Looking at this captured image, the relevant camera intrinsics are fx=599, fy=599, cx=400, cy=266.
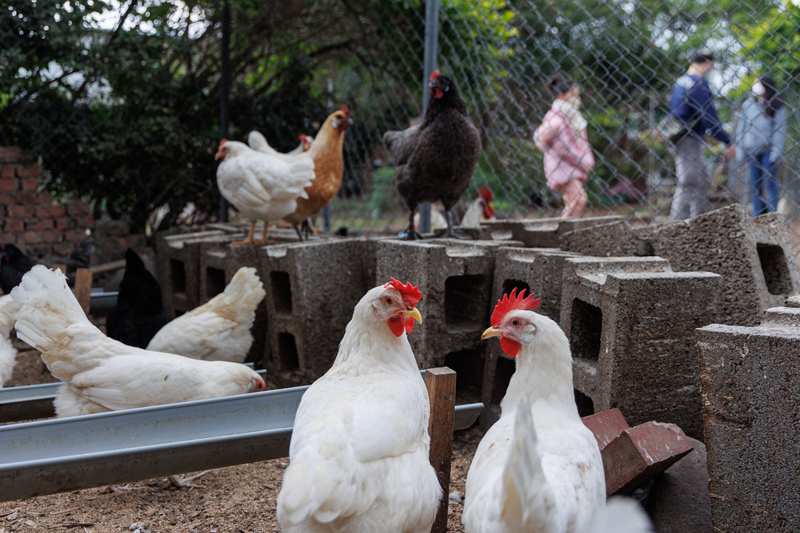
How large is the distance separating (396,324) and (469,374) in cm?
134

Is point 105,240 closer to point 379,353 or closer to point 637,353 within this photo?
point 379,353

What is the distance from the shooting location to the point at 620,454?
1904 mm

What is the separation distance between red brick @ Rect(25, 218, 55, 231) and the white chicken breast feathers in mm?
2503

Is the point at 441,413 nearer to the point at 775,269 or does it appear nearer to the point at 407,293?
the point at 407,293

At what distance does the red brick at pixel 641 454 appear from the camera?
1.82m

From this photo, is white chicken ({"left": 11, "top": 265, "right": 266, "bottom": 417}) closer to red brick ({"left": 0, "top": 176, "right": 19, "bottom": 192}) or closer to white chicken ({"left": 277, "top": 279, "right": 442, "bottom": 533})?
white chicken ({"left": 277, "top": 279, "right": 442, "bottom": 533})

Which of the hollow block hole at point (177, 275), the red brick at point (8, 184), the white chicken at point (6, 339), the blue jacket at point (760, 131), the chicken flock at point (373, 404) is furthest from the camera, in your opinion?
the red brick at point (8, 184)

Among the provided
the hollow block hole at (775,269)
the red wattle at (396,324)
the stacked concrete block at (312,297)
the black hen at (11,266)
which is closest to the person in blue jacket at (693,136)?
the hollow block hole at (775,269)

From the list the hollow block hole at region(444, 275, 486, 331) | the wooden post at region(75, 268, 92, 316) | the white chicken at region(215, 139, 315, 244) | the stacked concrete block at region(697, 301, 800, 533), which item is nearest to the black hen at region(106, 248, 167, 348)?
the wooden post at region(75, 268, 92, 316)

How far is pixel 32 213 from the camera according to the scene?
5684 mm

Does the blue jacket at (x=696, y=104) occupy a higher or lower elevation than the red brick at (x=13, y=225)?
higher

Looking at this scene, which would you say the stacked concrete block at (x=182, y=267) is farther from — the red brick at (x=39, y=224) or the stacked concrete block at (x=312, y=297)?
the red brick at (x=39, y=224)

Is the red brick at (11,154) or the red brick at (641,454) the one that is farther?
the red brick at (11,154)

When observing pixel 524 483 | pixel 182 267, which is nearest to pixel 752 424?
pixel 524 483
